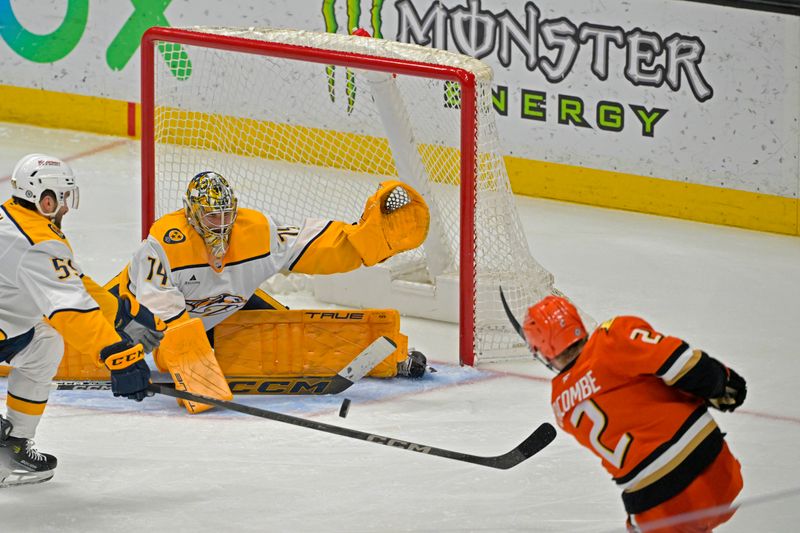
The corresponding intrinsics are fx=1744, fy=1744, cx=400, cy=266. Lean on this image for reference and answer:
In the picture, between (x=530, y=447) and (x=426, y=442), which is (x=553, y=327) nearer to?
(x=530, y=447)

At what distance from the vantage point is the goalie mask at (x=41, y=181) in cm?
454

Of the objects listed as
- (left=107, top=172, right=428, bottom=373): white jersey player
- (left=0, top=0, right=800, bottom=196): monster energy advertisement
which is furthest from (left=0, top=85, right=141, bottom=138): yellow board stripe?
(left=107, top=172, right=428, bottom=373): white jersey player

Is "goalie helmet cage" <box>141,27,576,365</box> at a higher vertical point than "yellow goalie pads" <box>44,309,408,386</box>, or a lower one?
higher

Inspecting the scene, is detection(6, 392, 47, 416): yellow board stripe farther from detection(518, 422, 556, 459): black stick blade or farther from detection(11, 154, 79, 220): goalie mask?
detection(518, 422, 556, 459): black stick blade

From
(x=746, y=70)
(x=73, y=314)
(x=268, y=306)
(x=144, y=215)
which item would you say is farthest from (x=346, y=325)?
(x=746, y=70)

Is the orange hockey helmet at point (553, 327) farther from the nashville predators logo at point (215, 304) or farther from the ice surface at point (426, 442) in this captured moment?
the nashville predators logo at point (215, 304)

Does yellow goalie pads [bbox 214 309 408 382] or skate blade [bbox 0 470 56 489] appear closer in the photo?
skate blade [bbox 0 470 56 489]

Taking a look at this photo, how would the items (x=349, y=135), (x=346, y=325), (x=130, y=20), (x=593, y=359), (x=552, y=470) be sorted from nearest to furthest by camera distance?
(x=593, y=359), (x=552, y=470), (x=346, y=325), (x=349, y=135), (x=130, y=20)

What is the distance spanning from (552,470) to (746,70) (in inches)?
115

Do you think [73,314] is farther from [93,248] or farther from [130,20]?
[130,20]

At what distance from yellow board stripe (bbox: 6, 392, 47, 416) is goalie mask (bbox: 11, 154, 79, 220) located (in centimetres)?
51

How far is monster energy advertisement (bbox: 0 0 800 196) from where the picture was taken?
725cm

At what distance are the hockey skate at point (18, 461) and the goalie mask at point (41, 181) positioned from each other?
628 mm

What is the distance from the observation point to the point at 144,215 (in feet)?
20.3
